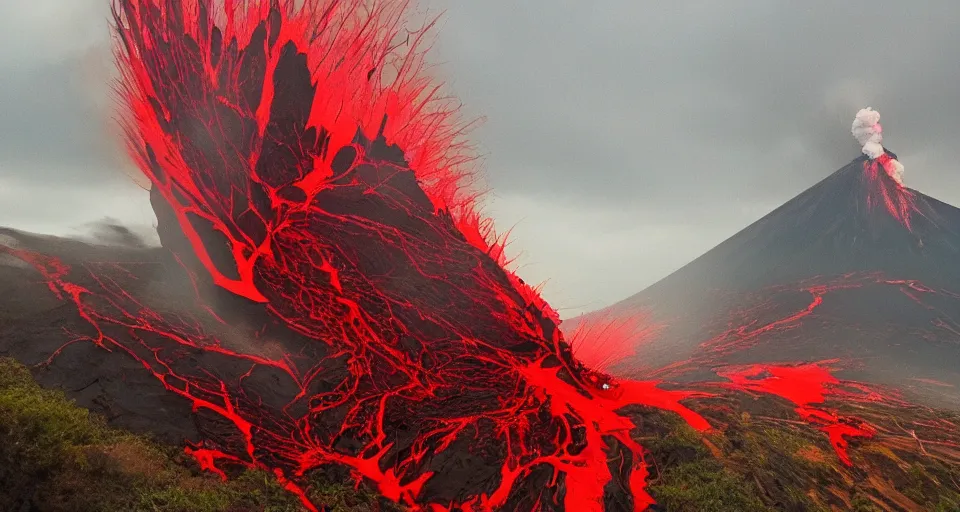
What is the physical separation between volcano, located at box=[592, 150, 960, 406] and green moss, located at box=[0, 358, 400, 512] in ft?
73.0

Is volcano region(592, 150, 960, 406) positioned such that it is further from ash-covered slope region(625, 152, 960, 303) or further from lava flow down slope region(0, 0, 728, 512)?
lava flow down slope region(0, 0, 728, 512)

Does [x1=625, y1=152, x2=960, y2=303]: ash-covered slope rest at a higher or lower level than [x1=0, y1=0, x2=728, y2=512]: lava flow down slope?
higher

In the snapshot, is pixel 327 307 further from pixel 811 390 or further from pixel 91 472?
pixel 811 390

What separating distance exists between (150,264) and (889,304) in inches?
1778

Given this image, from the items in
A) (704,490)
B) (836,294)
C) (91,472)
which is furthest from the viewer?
(836,294)

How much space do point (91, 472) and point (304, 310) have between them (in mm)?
6369

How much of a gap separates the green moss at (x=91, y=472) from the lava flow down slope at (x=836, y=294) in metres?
21.8

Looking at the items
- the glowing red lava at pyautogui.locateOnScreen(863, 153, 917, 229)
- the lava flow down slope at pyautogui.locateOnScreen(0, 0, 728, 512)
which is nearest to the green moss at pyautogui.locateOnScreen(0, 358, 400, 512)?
the lava flow down slope at pyautogui.locateOnScreen(0, 0, 728, 512)

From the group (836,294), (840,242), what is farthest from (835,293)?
(840,242)

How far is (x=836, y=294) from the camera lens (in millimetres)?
37688

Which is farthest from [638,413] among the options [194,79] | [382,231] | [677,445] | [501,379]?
[194,79]

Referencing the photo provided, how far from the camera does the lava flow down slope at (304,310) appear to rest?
1202 cm

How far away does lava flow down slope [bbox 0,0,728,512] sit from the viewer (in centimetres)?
1202

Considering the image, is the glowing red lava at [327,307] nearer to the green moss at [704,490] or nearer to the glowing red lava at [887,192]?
the green moss at [704,490]
